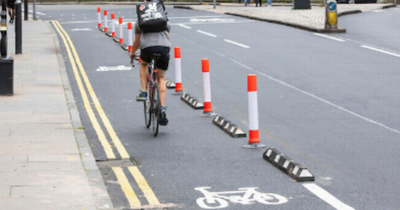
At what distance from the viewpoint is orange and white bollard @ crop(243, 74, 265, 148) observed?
27.1ft

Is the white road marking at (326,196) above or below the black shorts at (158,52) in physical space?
below

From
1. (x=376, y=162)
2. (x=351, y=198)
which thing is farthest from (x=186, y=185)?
(x=376, y=162)

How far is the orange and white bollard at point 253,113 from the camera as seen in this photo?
27.1 feet

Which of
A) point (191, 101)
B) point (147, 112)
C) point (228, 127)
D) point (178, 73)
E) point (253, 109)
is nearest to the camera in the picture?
point (253, 109)

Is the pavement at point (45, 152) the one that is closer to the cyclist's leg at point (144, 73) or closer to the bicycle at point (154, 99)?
the bicycle at point (154, 99)

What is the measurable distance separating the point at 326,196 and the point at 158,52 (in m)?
3.73

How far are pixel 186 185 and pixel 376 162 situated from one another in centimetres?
252

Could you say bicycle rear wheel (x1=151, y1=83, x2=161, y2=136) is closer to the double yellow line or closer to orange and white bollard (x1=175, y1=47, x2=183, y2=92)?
the double yellow line

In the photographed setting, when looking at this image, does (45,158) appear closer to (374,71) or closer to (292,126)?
(292,126)

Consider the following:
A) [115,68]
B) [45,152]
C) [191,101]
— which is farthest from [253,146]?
[115,68]

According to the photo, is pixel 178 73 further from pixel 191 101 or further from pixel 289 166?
pixel 289 166

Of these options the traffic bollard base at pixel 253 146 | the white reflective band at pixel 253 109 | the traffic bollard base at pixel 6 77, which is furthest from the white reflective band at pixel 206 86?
the traffic bollard base at pixel 6 77

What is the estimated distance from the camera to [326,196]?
620cm

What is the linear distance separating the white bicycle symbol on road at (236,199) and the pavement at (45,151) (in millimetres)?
979
